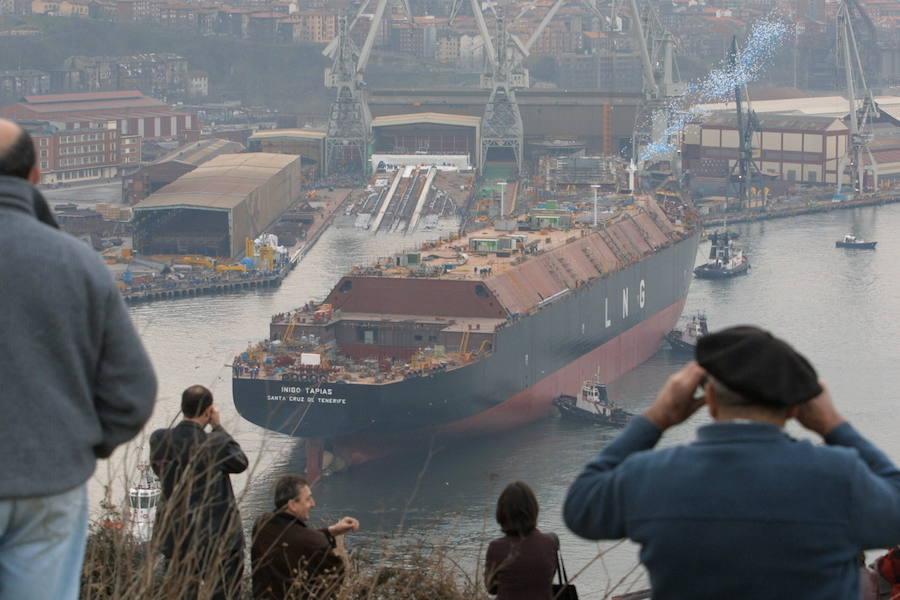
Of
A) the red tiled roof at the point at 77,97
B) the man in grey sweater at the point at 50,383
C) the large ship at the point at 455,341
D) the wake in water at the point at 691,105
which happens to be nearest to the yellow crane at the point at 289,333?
the large ship at the point at 455,341

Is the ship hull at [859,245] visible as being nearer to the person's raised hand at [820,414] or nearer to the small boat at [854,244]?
the small boat at [854,244]

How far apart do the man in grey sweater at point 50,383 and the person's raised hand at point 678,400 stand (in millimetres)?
545

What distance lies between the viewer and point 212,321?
2161 centimetres

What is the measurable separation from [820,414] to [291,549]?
1395 millimetres

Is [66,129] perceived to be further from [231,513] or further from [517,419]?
[231,513]

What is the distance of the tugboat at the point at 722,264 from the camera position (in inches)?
1020

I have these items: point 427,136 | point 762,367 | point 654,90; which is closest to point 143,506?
point 762,367

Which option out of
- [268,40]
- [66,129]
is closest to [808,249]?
[66,129]

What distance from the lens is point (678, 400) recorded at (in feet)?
5.90

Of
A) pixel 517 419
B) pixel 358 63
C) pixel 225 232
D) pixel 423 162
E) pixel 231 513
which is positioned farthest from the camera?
pixel 358 63

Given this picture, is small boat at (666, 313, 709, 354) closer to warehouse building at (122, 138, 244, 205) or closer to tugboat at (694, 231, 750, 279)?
tugboat at (694, 231, 750, 279)

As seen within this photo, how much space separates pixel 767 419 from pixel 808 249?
2793 centimetres

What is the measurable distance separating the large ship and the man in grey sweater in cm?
968

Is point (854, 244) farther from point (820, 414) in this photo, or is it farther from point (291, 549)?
point (820, 414)
